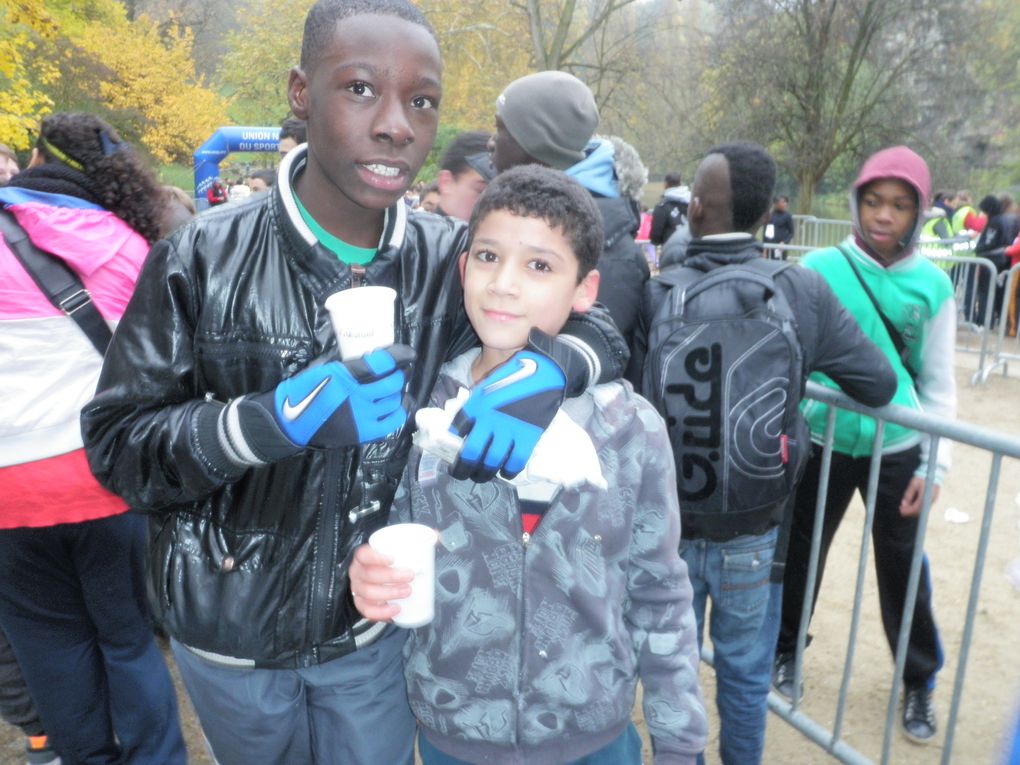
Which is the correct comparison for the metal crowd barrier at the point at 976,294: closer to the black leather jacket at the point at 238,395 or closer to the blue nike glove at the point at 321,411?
the black leather jacket at the point at 238,395

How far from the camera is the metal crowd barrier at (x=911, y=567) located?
2.39 metres

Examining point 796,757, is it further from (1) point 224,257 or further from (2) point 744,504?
(1) point 224,257

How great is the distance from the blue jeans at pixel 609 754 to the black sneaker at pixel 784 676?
5.75ft

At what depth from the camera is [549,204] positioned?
66.0 inches

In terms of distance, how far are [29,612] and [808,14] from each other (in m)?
26.7

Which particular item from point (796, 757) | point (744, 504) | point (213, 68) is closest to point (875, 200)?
point (744, 504)

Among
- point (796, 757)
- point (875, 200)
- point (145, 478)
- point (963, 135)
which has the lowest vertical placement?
point (796, 757)

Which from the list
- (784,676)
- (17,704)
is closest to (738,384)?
(784,676)

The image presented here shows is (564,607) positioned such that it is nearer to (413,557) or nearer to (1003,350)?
(413,557)

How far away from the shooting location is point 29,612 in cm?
249

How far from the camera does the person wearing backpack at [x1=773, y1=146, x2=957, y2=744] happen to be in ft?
9.68

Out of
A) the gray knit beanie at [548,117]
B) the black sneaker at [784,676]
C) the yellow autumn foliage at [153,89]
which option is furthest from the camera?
the yellow autumn foliage at [153,89]

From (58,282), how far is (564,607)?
1712mm

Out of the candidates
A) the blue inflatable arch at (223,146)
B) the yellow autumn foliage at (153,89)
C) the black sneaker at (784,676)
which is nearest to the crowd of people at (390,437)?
the black sneaker at (784,676)
